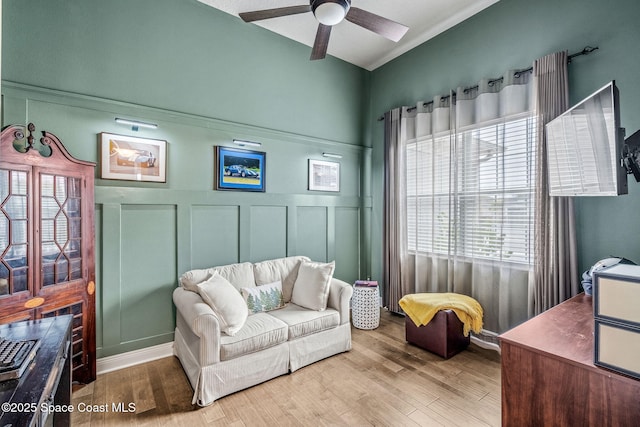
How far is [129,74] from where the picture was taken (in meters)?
2.69

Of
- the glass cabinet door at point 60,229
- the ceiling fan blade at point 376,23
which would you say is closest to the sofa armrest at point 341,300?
the glass cabinet door at point 60,229

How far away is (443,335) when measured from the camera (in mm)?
2746

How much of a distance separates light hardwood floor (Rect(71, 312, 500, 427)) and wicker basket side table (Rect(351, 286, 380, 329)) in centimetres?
60

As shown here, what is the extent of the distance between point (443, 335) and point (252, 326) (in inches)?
69.0

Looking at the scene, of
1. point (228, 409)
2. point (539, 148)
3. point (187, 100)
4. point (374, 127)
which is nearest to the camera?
point (228, 409)

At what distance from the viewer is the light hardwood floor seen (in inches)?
78.4

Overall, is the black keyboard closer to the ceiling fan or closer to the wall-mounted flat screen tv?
the ceiling fan

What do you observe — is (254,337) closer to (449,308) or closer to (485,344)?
(449,308)

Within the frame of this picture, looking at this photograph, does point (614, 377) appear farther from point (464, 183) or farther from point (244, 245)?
point (244, 245)

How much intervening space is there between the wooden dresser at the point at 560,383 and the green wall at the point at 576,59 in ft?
3.63

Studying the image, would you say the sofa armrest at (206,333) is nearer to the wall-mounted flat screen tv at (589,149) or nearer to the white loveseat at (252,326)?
the white loveseat at (252,326)

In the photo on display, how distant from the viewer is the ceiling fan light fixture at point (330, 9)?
197cm

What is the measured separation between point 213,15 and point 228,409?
367cm

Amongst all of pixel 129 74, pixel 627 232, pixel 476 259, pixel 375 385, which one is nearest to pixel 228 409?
pixel 375 385
